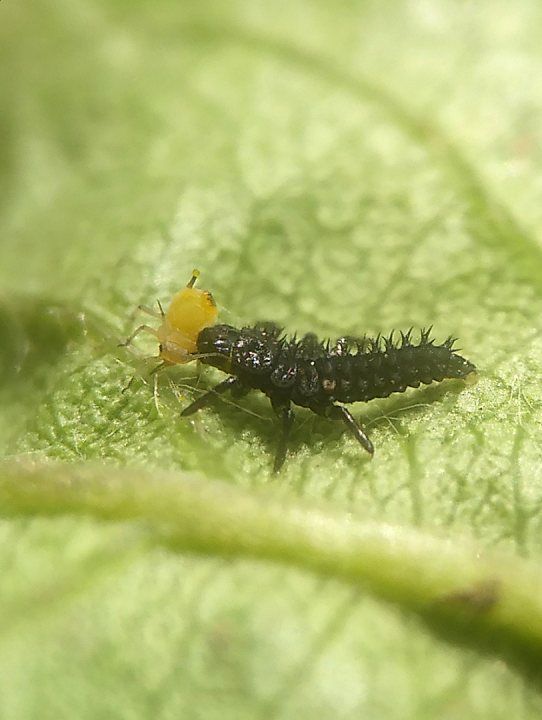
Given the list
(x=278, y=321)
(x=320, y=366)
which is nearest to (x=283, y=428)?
(x=320, y=366)

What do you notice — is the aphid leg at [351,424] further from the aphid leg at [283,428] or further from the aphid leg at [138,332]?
the aphid leg at [138,332]

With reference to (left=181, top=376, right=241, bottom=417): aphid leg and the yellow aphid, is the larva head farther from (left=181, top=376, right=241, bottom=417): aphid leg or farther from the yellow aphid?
(left=181, top=376, right=241, bottom=417): aphid leg

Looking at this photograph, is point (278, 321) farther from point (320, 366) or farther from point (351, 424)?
point (351, 424)

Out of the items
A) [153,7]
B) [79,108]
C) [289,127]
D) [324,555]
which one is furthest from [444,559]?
[153,7]

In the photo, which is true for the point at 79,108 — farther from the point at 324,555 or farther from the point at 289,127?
the point at 324,555

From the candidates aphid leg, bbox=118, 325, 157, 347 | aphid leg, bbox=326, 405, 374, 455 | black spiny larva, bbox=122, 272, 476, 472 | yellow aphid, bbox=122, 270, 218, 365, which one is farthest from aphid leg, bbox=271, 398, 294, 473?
aphid leg, bbox=118, 325, 157, 347

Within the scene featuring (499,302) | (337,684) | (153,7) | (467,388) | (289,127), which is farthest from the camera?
(153,7)

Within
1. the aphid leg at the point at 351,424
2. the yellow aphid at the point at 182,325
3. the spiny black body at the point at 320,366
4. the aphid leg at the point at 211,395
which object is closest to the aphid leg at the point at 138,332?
the yellow aphid at the point at 182,325
